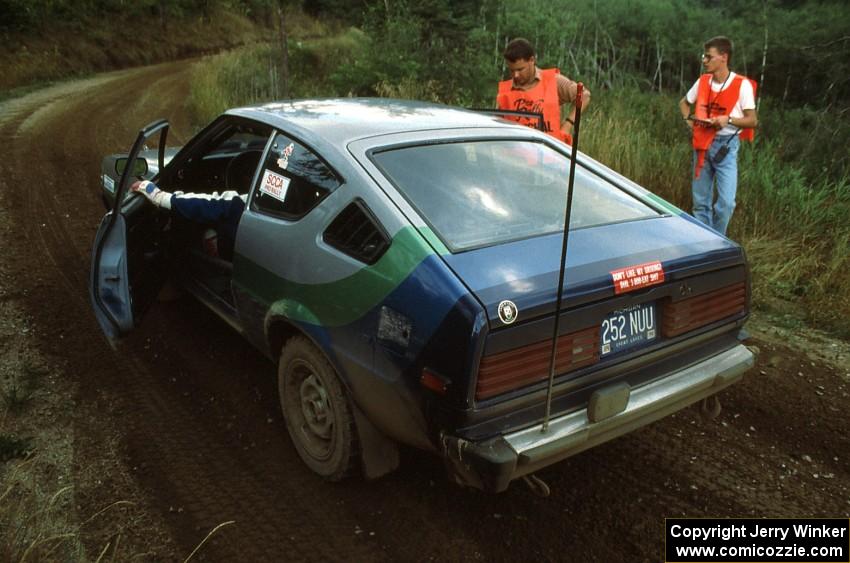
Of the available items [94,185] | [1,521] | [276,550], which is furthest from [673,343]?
[94,185]

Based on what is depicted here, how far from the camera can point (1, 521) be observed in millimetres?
2463

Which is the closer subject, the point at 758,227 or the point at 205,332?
the point at 205,332

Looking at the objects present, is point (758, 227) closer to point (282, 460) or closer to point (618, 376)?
point (618, 376)

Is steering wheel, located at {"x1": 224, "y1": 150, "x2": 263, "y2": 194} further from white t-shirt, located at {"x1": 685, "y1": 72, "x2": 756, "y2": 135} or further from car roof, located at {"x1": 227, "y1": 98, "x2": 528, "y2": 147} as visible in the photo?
white t-shirt, located at {"x1": 685, "y1": 72, "x2": 756, "y2": 135}

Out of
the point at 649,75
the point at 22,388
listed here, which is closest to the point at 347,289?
the point at 22,388

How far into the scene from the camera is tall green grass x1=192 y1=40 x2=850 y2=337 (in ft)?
16.4

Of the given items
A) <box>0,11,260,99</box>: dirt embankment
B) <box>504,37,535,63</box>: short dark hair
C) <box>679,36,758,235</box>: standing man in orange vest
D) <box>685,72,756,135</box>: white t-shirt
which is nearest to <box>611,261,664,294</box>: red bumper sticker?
<box>679,36,758,235</box>: standing man in orange vest

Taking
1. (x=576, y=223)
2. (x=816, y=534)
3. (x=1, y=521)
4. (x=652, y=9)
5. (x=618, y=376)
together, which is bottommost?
(x=816, y=534)

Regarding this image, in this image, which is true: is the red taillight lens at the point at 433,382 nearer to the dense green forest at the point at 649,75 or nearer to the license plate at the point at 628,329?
the license plate at the point at 628,329

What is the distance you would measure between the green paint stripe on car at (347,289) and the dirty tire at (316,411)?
0.62 feet

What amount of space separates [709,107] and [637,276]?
A: 3.84 meters

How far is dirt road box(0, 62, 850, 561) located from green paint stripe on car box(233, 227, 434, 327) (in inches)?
32.6

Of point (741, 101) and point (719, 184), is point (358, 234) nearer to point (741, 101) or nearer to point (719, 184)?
point (719, 184)

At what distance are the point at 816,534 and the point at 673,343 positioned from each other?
100 centimetres
